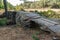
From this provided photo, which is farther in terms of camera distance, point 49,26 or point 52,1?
point 52,1

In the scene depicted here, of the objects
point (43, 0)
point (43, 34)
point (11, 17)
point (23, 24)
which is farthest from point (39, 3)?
point (43, 34)

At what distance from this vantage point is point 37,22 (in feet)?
21.9

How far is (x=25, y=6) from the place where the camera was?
64.7 ft

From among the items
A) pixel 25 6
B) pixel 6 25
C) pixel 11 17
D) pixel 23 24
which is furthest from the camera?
pixel 25 6

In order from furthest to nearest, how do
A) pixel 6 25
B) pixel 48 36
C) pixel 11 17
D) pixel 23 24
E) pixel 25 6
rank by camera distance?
pixel 25 6 → pixel 11 17 → pixel 6 25 → pixel 23 24 → pixel 48 36

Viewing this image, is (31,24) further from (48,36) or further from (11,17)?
(11,17)

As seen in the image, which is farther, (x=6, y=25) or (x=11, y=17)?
(x=11, y=17)

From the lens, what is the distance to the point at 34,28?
7.07m

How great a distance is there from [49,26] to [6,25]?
9.77 ft

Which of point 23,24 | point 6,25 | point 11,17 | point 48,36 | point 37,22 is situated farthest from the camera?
point 11,17

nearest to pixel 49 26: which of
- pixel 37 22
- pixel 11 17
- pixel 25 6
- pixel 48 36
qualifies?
pixel 48 36

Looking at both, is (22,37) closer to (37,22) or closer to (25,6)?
(37,22)

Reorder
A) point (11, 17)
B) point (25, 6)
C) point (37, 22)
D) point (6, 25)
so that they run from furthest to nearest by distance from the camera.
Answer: point (25, 6) → point (11, 17) → point (6, 25) → point (37, 22)

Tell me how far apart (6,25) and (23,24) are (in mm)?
1213
